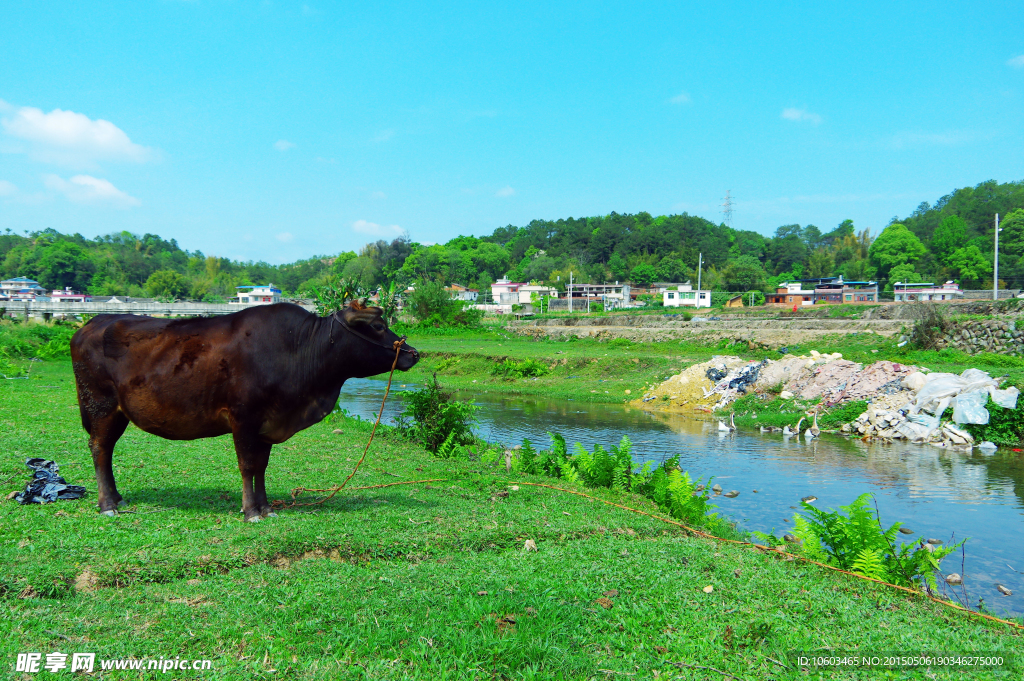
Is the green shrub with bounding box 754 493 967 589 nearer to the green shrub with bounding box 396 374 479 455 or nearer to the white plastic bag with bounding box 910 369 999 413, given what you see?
the green shrub with bounding box 396 374 479 455

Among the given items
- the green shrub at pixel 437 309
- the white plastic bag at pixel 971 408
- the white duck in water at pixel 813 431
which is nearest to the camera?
the white plastic bag at pixel 971 408

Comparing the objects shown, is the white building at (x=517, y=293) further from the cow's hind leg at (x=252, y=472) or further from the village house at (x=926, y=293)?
the cow's hind leg at (x=252, y=472)

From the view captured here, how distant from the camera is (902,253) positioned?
123 meters

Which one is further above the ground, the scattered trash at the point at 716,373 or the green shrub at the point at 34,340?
the green shrub at the point at 34,340

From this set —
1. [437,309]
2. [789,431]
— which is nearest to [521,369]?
[789,431]

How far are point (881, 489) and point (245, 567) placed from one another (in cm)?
1182

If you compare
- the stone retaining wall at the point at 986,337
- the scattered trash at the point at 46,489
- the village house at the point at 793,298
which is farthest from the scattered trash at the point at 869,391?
the village house at the point at 793,298

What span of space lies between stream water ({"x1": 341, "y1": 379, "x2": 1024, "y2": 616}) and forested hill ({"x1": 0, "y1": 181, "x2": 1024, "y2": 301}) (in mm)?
76281

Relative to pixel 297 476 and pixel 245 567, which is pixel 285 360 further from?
pixel 297 476

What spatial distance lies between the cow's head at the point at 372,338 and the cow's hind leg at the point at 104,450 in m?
2.44

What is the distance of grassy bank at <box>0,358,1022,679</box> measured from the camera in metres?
4.00

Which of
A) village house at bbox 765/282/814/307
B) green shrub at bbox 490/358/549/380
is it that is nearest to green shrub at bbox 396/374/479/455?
green shrub at bbox 490/358/549/380

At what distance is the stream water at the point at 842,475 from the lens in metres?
9.02

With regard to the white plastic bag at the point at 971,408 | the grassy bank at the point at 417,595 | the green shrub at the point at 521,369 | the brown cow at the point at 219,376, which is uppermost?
the brown cow at the point at 219,376
